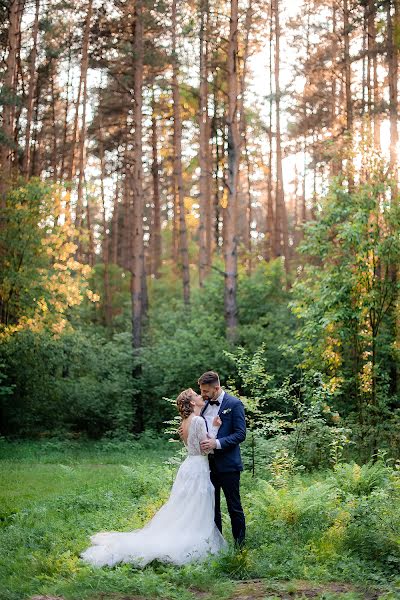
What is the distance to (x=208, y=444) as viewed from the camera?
8211 mm

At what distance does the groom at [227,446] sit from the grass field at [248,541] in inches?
17.9

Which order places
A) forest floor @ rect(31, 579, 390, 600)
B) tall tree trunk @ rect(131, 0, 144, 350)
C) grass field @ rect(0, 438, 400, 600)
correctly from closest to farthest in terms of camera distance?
1. forest floor @ rect(31, 579, 390, 600)
2. grass field @ rect(0, 438, 400, 600)
3. tall tree trunk @ rect(131, 0, 144, 350)

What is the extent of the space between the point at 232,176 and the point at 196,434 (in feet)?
50.1

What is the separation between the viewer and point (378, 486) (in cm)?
1101

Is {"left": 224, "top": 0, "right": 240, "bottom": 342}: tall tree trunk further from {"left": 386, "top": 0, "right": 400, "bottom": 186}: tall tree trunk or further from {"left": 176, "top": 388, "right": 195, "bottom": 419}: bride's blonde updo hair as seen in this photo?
{"left": 176, "top": 388, "right": 195, "bottom": 419}: bride's blonde updo hair

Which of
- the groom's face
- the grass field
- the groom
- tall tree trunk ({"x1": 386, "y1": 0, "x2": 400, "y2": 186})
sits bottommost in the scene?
the grass field

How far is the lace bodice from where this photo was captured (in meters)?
8.38

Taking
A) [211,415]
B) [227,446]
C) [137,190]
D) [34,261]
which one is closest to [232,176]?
[137,190]

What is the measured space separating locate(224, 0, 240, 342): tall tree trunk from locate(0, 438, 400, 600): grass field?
1021 cm

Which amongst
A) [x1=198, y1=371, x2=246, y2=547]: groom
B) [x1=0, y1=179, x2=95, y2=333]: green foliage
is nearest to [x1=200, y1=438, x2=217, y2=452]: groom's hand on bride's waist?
[x1=198, y1=371, x2=246, y2=547]: groom

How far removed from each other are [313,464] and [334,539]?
221 inches

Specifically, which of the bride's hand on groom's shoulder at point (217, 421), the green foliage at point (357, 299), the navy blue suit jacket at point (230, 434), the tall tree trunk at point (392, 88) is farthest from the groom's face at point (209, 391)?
the tall tree trunk at point (392, 88)

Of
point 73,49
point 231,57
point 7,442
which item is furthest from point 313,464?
point 73,49

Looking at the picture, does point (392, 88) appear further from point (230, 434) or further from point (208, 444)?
point (208, 444)
